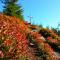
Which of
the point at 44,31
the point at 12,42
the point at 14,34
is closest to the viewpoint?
the point at 12,42

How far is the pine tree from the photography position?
127 ft

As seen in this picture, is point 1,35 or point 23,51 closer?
point 1,35

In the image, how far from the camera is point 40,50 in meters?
20.8

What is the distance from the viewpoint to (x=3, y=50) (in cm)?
1599

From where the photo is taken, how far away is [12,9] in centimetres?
3912

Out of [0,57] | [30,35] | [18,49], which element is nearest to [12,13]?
[30,35]

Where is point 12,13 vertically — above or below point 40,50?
above

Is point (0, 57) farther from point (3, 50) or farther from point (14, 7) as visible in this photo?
point (14, 7)

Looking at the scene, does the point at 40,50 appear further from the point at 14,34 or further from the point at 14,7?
the point at 14,7

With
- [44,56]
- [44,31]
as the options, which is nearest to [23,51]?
[44,56]

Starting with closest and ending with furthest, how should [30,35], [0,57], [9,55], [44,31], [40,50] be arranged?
[0,57] → [9,55] → [40,50] → [30,35] → [44,31]

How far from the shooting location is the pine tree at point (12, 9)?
127 ft

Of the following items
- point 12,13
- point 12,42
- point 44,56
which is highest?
point 12,13

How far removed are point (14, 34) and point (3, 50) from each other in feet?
10.2
